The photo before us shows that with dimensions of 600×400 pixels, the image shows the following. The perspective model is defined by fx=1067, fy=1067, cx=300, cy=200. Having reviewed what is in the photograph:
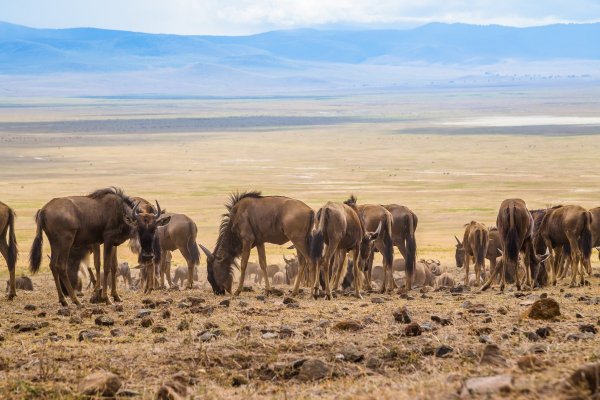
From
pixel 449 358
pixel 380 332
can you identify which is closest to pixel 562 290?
pixel 380 332

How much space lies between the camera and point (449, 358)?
9625mm

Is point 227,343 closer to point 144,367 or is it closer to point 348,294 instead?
point 144,367

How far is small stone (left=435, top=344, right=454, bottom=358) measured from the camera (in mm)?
9734

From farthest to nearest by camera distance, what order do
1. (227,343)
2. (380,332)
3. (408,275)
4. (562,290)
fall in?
(408,275) → (562,290) → (380,332) → (227,343)

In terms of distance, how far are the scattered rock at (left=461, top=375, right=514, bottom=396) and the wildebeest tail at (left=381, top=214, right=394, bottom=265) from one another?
36.9 ft

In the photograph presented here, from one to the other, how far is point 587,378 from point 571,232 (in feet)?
43.8

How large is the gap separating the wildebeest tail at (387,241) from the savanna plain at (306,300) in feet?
3.35

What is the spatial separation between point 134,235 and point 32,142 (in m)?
94.2

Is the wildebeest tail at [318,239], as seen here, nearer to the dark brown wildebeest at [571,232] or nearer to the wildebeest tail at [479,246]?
the dark brown wildebeest at [571,232]

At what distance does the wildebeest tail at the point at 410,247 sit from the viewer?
64.9 ft

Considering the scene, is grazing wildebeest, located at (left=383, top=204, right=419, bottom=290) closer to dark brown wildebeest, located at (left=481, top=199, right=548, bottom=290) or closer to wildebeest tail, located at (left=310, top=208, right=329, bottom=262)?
dark brown wildebeest, located at (left=481, top=199, right=548, bottom=290)

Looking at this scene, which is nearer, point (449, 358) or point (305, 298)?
point (449, 358)

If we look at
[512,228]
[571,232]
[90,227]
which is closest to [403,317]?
[90,227]

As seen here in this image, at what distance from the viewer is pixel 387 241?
749 inches
